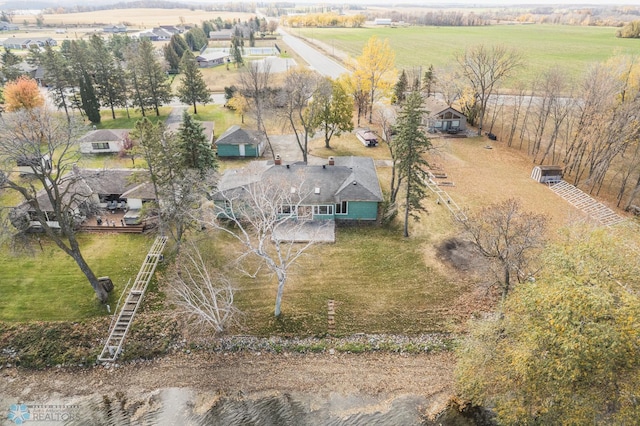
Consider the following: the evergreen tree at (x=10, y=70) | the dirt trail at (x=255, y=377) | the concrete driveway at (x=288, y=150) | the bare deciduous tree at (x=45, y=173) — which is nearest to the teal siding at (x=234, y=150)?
the concrete driveway at (x=288, y=150)

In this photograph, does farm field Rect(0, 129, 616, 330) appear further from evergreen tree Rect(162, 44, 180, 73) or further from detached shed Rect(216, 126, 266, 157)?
evergreen tree Rect(162, 44, 180, 73)

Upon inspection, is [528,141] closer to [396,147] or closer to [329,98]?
[329,98]

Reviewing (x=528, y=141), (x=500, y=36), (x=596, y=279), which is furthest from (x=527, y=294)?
(x=500, y=36)

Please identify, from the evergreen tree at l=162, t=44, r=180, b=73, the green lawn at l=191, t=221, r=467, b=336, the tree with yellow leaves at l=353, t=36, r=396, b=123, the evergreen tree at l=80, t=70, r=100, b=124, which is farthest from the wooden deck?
the evergreen tree at l=162, t=44, r=180, b=73

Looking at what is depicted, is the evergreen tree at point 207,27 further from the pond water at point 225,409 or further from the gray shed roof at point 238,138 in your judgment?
the pond water at point 225,409

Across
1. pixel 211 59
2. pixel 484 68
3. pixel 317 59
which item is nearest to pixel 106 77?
pixel 211 59

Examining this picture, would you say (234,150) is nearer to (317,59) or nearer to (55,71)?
(55,71)
